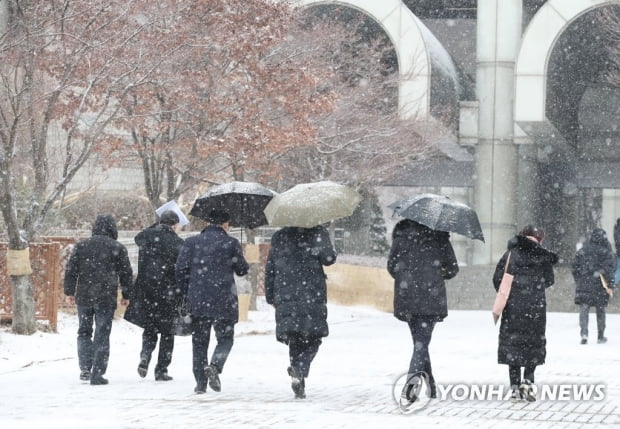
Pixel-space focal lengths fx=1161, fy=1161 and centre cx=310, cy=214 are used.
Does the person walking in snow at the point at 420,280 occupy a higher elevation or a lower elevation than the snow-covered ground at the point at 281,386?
higher

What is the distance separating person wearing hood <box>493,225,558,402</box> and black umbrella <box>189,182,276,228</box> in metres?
2.78

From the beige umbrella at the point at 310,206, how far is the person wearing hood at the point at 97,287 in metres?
2.01

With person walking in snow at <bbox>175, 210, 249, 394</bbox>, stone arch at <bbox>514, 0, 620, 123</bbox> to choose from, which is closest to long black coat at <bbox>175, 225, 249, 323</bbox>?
person walking in snow at <bbox>175, 210, 249, 394</bbox>

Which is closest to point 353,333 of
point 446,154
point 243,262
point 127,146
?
point 127,146

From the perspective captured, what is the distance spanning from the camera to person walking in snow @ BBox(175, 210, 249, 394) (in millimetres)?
10617

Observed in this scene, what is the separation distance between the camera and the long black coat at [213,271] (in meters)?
10.6

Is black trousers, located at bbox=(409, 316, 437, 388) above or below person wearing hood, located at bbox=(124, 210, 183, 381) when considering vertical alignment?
below

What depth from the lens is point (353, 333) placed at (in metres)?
19.9

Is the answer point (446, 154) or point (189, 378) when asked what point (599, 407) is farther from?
point (446, 154)

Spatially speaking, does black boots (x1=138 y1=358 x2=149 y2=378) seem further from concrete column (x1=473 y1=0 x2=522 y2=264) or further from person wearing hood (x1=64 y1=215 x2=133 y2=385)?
concrete column (x1=473 y1=0 x2=522 y2=264)

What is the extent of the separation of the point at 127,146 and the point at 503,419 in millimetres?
12126

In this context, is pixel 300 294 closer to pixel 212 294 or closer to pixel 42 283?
pixel 212 294

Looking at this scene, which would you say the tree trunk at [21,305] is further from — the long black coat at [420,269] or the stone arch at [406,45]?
the stone arch at [406,45]

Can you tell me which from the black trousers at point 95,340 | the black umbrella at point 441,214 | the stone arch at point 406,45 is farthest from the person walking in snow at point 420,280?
the stone arch at point 406,45
